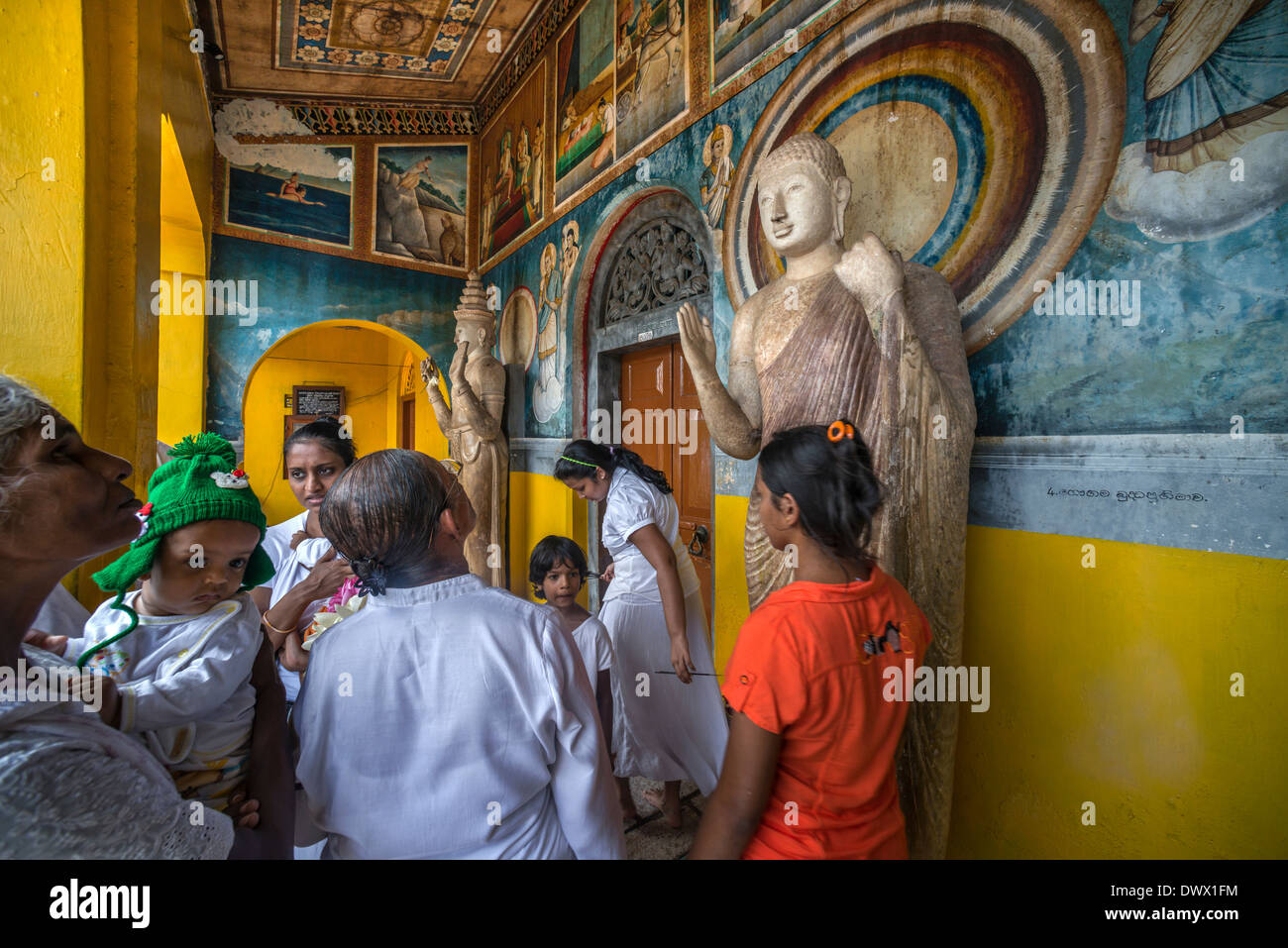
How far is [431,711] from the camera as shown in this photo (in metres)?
1.14

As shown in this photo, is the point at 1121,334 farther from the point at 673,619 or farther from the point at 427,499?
the point at 427,499

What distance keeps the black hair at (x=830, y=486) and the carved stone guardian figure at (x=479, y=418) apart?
519 cm

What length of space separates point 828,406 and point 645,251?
3.29 meters

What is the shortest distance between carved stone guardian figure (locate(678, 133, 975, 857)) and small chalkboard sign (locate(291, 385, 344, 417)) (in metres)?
10.5

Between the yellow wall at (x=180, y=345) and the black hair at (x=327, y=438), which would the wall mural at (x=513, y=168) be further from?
the black hair at (x=327, y=438)

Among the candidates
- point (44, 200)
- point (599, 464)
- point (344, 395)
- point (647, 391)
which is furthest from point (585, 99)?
point (344, 395)

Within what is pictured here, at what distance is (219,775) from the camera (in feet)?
3.89

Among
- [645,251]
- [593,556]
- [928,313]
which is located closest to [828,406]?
[928,313]

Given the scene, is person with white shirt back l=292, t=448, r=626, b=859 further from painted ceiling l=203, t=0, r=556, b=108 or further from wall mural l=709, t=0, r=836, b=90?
painted ceiling l=203, t=0, r=556, b=108

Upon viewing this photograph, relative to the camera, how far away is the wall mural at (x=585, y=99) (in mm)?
5191

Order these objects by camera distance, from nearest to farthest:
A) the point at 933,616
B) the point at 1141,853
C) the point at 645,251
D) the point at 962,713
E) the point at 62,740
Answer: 1. the point at 62,740
2. the point at 1141,853
3. the point at 933,616
4. the point at 962,713
5. the point at 645,251

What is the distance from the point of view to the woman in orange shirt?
1.16 m

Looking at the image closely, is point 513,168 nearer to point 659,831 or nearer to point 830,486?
point 659,831

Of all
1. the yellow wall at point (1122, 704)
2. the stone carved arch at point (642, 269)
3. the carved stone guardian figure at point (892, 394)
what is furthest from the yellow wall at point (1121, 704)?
the stone carved arch at point (642, 269)
